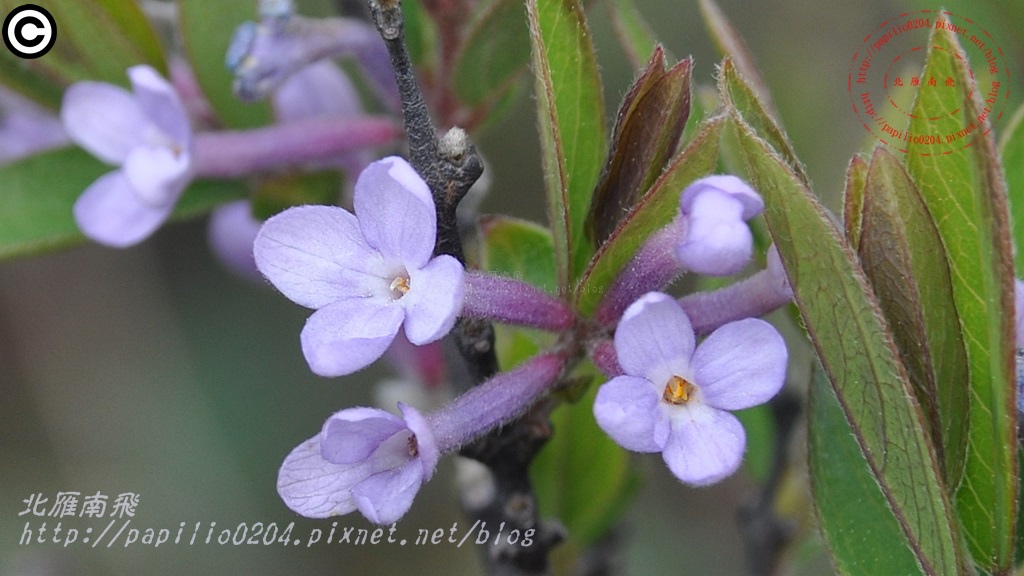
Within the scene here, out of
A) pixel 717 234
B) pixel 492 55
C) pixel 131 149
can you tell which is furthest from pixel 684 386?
pixel 131 149

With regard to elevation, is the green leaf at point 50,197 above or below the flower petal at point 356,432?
above

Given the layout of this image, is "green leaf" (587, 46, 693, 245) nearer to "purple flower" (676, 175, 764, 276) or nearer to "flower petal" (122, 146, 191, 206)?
"purple flower" (676, 175, 764, 276)

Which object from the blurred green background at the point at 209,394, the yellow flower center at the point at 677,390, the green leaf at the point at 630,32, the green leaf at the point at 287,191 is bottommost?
the blurred green background at the point at 209,394

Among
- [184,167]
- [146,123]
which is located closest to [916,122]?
[184,167]

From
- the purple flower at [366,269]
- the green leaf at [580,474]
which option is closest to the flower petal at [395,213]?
the purple flower at [366,269]

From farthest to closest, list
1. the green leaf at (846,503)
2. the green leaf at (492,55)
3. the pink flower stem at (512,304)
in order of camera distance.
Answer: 1. the green leaf at (492,55)
2. the green leaf at (846,503)
3. the pink flower stem at (512,304)

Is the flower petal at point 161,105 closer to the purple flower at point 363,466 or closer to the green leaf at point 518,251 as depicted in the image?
the green leaf at point 518,251

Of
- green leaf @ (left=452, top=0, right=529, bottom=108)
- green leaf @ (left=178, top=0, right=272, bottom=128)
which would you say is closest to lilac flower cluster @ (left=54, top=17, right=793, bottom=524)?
green leaf @ (left=452, top=0, right=529, bottom=108)
